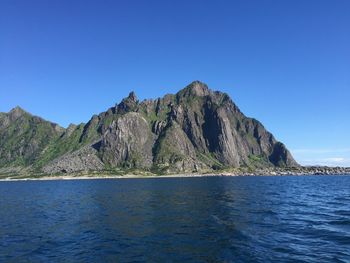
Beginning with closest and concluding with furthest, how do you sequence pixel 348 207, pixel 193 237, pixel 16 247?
pixel 16 247, pixel 193 237, pixel 348 207

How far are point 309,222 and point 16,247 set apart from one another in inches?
1858

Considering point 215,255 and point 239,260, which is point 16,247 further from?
point 239,260

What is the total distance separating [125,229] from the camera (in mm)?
60688

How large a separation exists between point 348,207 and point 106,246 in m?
61.9

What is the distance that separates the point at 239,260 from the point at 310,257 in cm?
793

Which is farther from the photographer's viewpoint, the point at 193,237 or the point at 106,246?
the point at 193,237

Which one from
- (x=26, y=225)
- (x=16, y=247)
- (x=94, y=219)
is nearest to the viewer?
(x=16, y=247)

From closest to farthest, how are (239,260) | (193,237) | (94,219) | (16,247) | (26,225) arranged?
(239,260), (16,247), (193,237), (26,225), (94,219)

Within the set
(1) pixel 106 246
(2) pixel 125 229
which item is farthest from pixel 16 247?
(2) pixel 125 229

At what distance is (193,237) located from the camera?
53.0 m

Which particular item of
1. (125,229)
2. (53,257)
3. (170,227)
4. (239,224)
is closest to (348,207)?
(239,224)

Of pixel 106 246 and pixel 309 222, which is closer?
pixel 106 246

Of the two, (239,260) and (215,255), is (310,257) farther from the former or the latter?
(215,255)

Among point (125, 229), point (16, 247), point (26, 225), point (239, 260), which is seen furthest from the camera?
point (26, 225)
